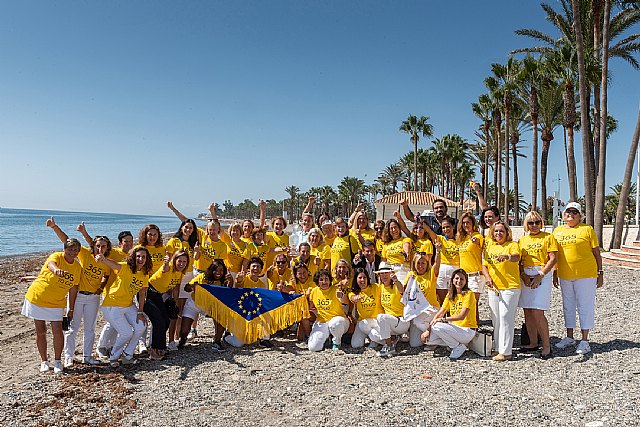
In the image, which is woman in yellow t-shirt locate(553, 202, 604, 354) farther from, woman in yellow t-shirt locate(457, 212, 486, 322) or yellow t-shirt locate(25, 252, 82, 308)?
yellow t-shirt locate(25, 252, 82, 308)

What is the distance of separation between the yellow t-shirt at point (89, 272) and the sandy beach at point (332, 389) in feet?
3.49

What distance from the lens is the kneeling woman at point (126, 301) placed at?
241 inches

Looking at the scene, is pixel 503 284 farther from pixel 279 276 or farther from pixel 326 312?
Result: pixel 279 276

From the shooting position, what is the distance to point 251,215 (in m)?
190

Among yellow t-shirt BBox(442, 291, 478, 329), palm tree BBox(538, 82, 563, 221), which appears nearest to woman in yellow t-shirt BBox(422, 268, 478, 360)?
yellow t-shirt BBox(442, 291, 478, 329)

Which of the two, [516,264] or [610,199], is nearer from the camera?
[516,264]

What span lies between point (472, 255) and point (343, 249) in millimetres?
2092

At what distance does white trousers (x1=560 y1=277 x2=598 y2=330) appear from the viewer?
19.8 feet

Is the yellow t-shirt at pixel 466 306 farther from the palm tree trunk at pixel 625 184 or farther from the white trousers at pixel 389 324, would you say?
the palm tree trunk at pixel 625 184

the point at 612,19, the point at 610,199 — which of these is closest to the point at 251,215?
the point at 610,199

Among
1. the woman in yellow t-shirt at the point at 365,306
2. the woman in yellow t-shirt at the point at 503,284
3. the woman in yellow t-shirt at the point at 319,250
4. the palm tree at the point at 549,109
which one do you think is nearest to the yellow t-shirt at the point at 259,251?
the woman in yellow t-shirt at the point at 319,250

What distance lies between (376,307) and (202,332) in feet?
11.5

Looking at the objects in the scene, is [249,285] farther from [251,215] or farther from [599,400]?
[251,215]

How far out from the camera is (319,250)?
7.86 metres
